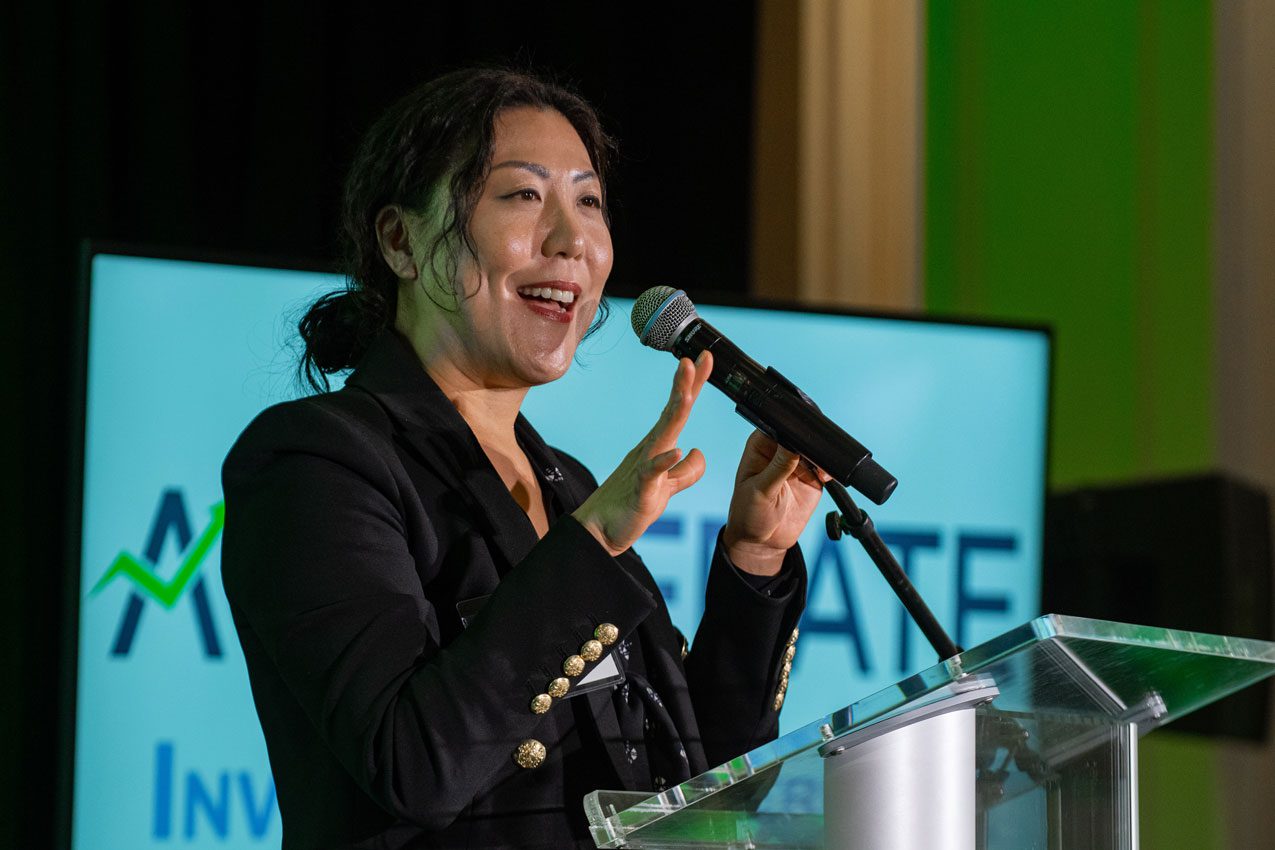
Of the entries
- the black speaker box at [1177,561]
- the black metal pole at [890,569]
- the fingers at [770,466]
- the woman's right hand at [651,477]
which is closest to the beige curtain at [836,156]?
the black speaker box at [1177,561]

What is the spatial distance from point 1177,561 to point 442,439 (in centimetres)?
236

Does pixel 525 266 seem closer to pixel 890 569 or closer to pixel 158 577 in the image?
pixel 890 569

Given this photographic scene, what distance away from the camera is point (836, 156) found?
12.8ft

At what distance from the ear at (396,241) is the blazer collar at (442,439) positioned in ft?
0.34

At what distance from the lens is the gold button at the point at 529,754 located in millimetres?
1316

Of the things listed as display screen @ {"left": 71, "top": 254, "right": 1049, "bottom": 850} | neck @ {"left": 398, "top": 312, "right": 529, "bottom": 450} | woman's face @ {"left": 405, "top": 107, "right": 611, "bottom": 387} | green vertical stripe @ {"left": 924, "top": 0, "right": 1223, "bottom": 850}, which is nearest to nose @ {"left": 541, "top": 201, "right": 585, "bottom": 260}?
woman's face @ {"left": 405, "top": 107, "right": 611, "bottom": 387}

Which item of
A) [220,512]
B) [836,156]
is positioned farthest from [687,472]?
[836,156]

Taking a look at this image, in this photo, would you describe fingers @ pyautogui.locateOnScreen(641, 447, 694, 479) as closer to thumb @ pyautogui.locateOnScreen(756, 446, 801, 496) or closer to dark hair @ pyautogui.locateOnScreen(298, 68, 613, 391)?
thumb @ pyautogui.locateOnScreen(756, 446, 801, 496)

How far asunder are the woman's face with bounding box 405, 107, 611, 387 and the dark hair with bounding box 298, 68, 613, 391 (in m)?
0.02

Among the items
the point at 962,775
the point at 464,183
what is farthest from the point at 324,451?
the point at 962,775

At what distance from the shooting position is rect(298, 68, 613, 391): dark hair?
1.60m

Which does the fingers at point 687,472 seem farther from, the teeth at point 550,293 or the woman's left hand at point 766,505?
the teeth at point 550,293

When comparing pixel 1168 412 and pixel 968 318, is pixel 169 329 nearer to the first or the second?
pixel 968 318

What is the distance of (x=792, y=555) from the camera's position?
163cm
